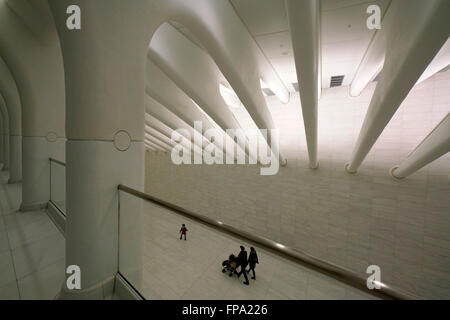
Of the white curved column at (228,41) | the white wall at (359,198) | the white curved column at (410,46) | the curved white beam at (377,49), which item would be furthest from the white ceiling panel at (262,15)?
the white wall at (359,198)

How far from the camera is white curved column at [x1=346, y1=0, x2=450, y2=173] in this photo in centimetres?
221

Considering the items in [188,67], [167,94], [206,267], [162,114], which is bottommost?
[206,267]

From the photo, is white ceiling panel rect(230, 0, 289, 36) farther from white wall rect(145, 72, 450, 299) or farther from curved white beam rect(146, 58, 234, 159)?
white wall rect(145, 72, 450, 299)

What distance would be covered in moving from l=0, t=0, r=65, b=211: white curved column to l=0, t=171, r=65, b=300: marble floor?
2.47 feet

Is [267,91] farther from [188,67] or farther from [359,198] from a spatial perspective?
[359,198]

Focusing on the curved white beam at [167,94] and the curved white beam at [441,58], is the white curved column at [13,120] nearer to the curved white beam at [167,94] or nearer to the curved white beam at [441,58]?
the curved white beam at [167,94]

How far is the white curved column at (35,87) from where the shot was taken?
178 inches

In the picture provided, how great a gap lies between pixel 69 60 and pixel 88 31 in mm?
404

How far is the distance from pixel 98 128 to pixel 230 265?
25.7 ft

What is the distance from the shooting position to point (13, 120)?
7895 millimetres

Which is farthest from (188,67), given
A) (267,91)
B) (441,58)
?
(441,58)

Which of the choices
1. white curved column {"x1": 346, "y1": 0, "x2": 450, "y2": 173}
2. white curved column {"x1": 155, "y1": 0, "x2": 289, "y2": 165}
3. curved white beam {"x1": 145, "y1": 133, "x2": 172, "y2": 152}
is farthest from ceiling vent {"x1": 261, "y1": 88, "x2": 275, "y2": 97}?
curved white beam {"x1": 145, "y1": 133, "x2": 172, "y2": 152}
